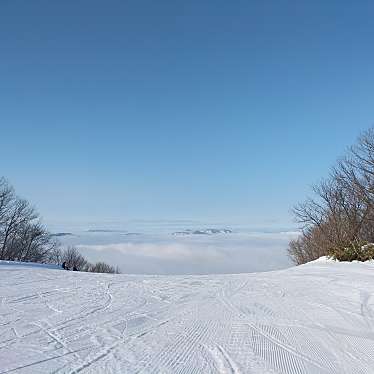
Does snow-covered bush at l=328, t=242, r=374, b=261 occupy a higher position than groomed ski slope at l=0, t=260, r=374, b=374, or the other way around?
snow-covered bush at l=328, t=242, r=374, b=261

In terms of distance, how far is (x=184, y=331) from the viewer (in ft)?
19.6

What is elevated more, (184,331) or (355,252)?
(355,252)

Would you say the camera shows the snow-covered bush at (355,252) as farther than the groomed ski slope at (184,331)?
Yes

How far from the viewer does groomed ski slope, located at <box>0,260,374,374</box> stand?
444 cm

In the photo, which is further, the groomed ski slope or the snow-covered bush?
the snow-covered bush

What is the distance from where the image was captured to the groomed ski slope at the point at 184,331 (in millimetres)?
4438

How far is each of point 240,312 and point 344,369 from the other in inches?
→ 126

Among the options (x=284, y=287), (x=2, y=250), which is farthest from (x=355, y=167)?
(x=2, y=250)

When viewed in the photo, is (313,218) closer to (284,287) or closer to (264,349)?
(284,287)

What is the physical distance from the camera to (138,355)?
4711mm

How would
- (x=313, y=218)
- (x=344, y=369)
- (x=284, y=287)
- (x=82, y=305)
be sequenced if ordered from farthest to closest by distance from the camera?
(x=313, y=218), (x=284, y=287), (x=82, y=305), (x=344, y=369)

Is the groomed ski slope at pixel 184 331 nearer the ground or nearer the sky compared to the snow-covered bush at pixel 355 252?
nearer the ground

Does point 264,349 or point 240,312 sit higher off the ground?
point 240,312

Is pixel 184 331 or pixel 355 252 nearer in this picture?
pixel 184 331
